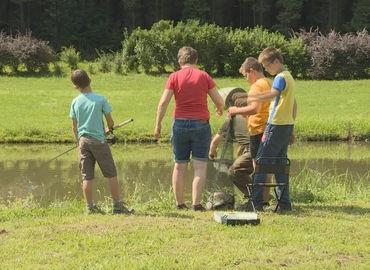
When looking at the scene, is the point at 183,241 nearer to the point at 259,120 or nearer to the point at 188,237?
the point at 188,237

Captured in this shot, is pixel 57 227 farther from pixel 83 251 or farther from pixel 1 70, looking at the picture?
pixel 1 70

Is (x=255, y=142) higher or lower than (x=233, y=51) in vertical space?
higher

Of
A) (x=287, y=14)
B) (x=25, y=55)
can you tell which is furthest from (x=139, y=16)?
(x=25, y=55)

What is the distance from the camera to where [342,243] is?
595 centimetres

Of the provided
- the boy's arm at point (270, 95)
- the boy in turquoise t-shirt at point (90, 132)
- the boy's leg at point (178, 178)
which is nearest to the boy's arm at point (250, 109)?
the boy's arm at point (270, 95)

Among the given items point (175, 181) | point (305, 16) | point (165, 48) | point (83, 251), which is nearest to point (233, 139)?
point (175, 181)

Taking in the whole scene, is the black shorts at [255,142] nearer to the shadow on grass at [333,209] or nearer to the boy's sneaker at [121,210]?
the shadow on grass at [333,209]

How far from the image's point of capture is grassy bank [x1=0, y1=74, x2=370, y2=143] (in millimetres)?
17188

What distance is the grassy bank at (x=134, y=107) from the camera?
17.2m

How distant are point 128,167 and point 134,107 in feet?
24.9

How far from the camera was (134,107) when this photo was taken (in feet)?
68.6

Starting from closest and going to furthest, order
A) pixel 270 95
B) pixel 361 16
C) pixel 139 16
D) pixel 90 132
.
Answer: pixel 270 95, pixel 90 132, pixel 361 16, pixel 139 16

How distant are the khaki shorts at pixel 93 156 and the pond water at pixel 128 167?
2.13m

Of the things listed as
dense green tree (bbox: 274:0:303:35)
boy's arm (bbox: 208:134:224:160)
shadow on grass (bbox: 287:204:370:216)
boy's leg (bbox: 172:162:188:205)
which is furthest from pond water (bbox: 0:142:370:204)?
dense green tree (bbox: 274:0:303:35)
